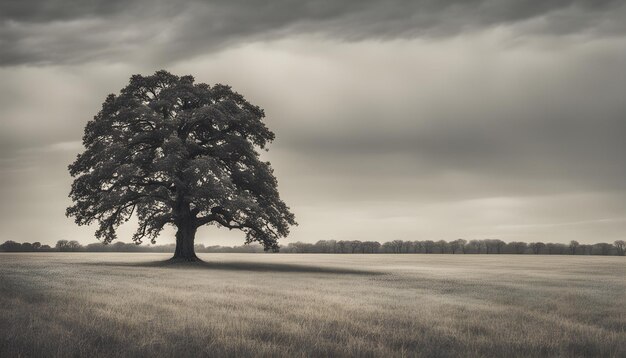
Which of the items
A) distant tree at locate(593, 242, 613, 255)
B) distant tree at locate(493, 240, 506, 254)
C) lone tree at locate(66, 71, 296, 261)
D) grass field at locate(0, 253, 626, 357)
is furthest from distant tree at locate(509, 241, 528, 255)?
→ grass field at locate(0, 253, 626, 357)

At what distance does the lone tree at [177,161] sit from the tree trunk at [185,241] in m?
0.09

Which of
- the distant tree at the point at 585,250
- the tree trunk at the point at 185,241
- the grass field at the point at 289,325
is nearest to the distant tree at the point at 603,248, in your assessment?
the distant tree at the point at 585,250

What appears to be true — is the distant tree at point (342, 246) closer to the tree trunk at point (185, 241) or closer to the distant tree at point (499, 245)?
the distant tree at point (499, 245)

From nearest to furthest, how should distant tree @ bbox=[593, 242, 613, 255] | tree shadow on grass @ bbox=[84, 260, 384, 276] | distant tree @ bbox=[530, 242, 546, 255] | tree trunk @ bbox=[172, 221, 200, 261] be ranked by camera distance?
tree shadow on grass @ bbox=[84, 260, 384, 276]
tree trunk @ bbox=[172, 221, 200, 261]
distant tree @ bbox=[593, 242, 613, 255]
distant tree @ bbox=[530, 242, 546, 255]

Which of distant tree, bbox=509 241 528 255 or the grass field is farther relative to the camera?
distant tree, bbox=509 241 528 255

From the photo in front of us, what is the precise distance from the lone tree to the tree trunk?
9 centimetres

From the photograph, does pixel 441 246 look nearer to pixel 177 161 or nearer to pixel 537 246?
pixel 537 246

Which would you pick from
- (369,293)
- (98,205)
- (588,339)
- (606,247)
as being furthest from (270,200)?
(606,247)

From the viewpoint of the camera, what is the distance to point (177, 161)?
38.7 m

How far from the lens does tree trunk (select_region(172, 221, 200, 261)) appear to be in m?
42.9

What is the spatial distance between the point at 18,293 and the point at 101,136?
2995 centimetres

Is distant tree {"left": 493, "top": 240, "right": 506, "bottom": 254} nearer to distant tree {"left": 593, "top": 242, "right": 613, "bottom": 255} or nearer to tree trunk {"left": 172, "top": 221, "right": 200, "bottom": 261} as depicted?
distant tree {"left": 593, "top": 242, "right": 613, "bottom": 255}

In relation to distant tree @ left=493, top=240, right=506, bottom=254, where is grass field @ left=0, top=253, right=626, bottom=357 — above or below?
below

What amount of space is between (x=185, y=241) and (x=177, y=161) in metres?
8.08
